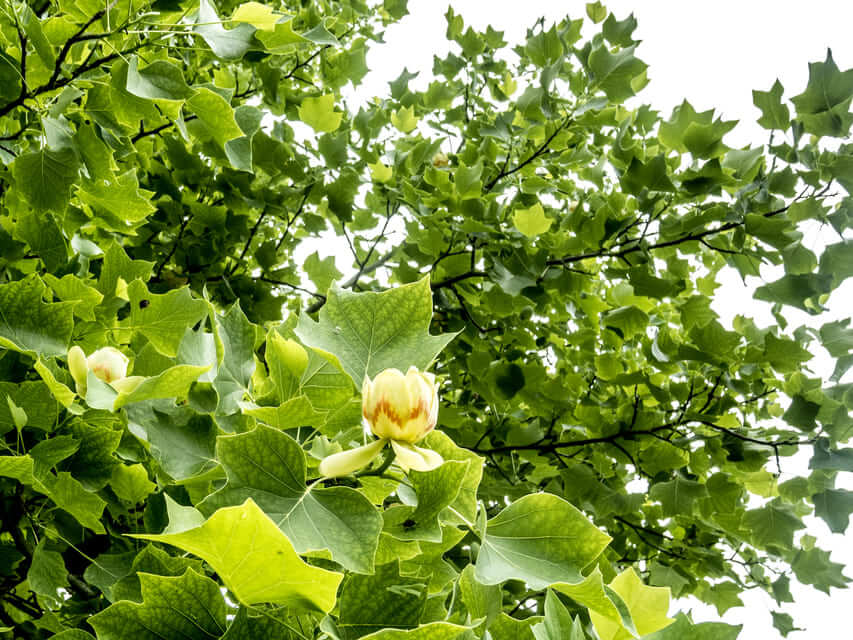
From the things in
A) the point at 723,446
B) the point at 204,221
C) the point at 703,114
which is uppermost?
the point at 703,114

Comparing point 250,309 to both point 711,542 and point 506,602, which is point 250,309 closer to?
point 506,602

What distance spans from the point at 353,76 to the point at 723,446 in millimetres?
1476

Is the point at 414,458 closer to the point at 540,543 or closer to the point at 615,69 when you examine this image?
the point at 540,543

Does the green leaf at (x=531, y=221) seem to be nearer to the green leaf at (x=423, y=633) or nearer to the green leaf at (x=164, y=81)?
the green leaf at (x=164, y=81)

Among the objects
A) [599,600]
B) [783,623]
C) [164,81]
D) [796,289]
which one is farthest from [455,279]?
[783,623]

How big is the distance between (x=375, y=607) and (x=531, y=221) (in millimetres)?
1150

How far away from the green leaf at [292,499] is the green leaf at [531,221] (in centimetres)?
112

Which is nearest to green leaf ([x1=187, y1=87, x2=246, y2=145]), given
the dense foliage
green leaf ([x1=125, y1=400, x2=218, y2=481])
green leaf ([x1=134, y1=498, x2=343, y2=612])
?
the dense foliage

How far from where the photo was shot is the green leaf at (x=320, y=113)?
161cm

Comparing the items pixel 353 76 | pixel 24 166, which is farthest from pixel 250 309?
pixel 24 166

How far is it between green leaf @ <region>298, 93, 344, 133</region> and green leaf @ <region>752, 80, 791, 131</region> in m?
0.97

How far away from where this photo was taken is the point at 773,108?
1.31m

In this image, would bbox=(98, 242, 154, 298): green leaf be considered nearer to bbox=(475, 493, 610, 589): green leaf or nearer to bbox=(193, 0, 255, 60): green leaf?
bbox=(193, 0, 255, 60): green leaf

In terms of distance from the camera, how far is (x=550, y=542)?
520 mm
